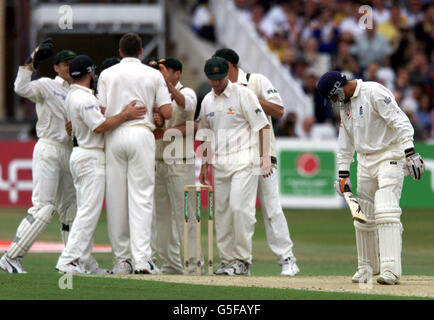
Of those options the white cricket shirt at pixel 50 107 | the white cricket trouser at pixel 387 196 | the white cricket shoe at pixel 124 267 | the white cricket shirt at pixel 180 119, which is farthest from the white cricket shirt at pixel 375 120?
the white cricket shirt at pixel 50 107

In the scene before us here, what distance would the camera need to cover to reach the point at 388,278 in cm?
999

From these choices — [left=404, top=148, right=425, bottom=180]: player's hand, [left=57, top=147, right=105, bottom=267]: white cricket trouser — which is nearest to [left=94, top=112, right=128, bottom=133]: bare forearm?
[left=57, top=147, right=105, bottom=267]: white cricket trouser

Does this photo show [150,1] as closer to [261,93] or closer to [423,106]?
[423,106]

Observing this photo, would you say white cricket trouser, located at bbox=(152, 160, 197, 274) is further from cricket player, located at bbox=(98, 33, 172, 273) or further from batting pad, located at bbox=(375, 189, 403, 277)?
batting pad, located at bbox=(375, 189, 403, 277)

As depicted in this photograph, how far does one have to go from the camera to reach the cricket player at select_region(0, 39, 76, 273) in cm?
1139

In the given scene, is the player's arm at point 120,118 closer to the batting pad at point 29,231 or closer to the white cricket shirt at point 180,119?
the white cricket shirt at point 180,119

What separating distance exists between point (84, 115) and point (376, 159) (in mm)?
3058

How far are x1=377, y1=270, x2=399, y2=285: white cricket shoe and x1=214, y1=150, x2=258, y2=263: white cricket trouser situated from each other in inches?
75.7

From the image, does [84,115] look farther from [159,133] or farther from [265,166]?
[265,166]

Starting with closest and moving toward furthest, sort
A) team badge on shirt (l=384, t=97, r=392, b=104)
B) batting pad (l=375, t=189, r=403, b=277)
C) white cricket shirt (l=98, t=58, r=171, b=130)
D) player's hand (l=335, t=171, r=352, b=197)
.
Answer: batting pad (l=375, t=189, r=403, b=277)
team badge on shirt (l=384, t=97, r=392, b=104)
player's hand (l=335, t=171, r=352, b=197)
white cricket shirt (l=98, t=58, r=171, b=130)

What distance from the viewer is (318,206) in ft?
73.3

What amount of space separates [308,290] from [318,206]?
12877 millimetres

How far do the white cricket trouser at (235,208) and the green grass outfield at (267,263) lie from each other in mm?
779

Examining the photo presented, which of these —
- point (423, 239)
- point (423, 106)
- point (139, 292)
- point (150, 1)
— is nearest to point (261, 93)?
point (139, 292)
